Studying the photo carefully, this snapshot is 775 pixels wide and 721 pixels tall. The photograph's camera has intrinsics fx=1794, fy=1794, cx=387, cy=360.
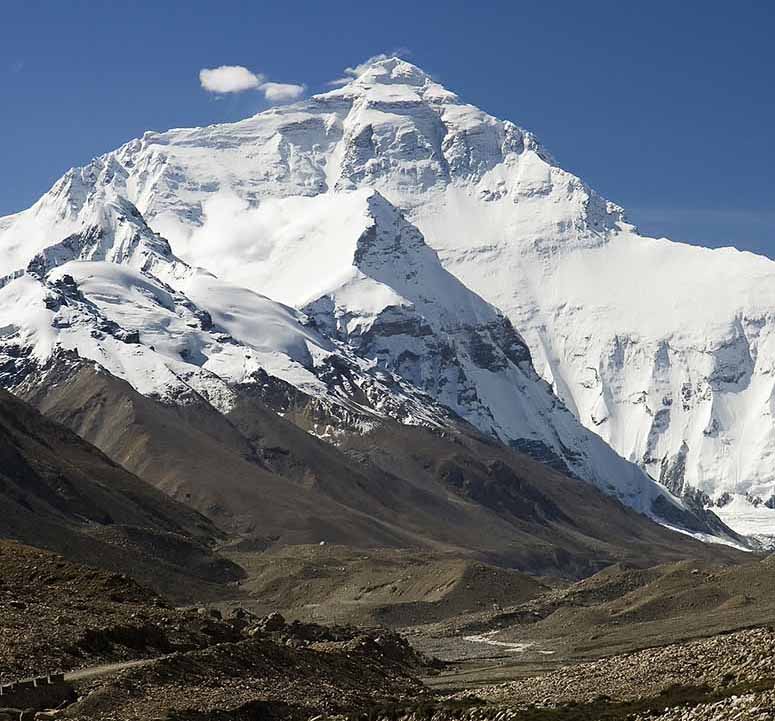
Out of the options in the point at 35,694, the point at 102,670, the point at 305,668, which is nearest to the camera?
the point at 35,694

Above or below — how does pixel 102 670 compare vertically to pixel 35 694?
above

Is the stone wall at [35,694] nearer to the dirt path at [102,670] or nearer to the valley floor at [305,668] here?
the valley floor at [305,668]

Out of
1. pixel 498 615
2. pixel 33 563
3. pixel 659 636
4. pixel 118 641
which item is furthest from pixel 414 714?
pixel 498 615

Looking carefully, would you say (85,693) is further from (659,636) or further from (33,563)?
(659,636)

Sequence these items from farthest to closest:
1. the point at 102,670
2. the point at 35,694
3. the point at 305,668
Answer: the point at 305,668, the point at 102,670, the point at 35,694

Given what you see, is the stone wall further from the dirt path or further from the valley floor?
the dirt path

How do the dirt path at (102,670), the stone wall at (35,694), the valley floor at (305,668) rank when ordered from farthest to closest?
1. the dirt path at (102,670)
2. the stone wall at (35,694)
3. the valley floor at (305,668)

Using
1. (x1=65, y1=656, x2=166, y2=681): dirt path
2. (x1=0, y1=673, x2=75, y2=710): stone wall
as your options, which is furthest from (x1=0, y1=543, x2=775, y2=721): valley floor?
(x1=0, y1=673, x2=75, y2=710): stone wall

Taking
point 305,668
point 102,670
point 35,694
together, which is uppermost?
point 305,668

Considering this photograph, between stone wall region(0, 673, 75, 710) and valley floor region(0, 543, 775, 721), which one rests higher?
valley floor region(0, 543, 775, 721)

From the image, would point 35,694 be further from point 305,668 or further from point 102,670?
point 305,668

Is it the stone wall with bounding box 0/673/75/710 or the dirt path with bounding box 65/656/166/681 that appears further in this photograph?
the dirt path with bounding box 65/656/166/681

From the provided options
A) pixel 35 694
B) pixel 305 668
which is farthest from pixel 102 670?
pixel 305 668

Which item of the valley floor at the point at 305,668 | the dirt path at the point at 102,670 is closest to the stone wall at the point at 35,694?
the valley floor at the point at 305,668
